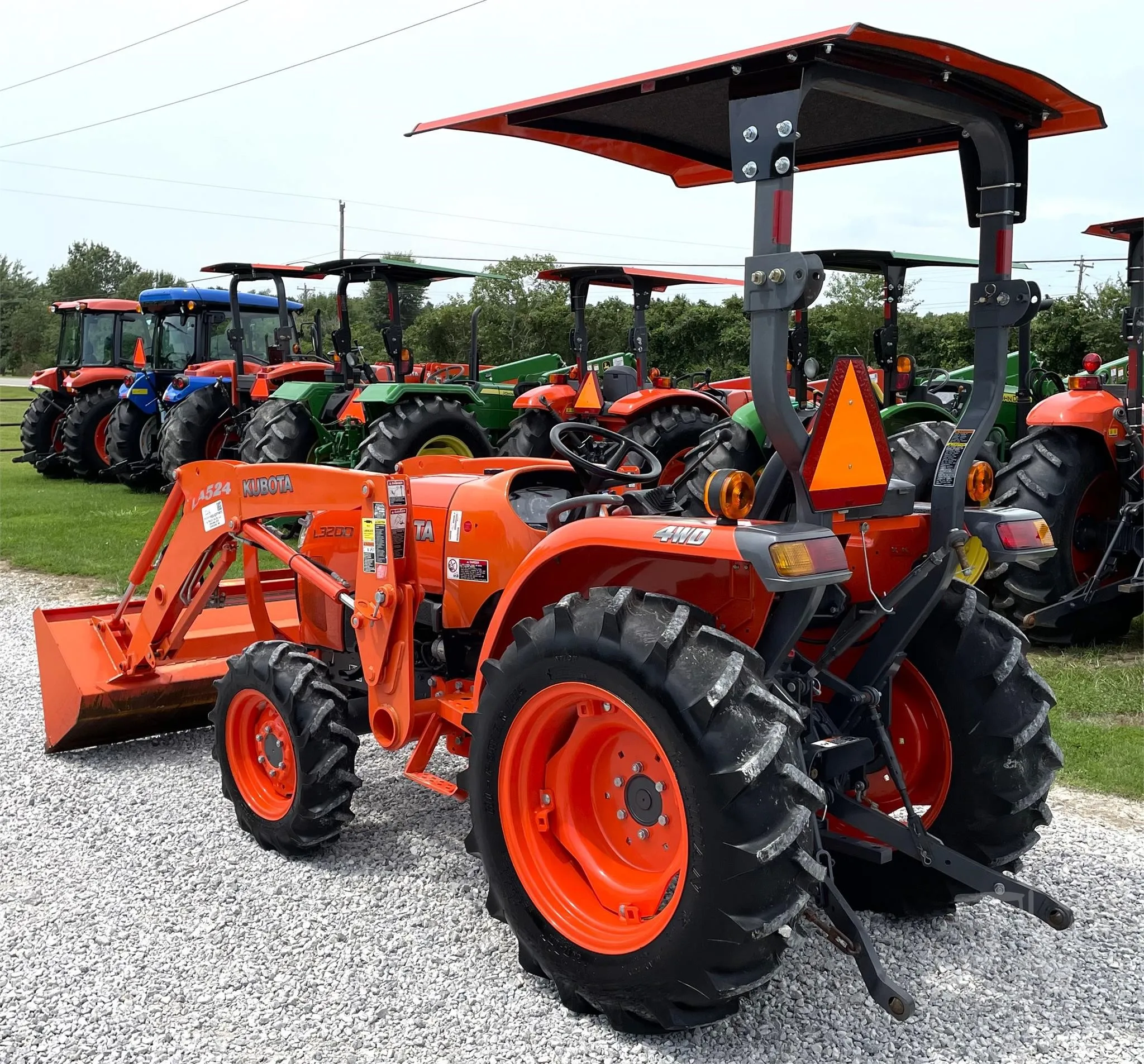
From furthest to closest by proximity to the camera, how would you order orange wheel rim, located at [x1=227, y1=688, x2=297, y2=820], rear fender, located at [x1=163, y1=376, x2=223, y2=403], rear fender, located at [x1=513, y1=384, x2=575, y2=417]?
rear fender, located at [x1=163, y1=376, x2=223, y2=403], rear fender, located at [x1=513, y1=384, x2=575, y2=417], orange wheel rim, located at [x1=227, y1=688, x2=297, y2=820]

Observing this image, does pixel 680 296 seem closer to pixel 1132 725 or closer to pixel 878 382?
pixel 878 382

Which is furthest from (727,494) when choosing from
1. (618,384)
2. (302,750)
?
(618,384)

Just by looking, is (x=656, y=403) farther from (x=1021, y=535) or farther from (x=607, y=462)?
(x=1021, y=535)

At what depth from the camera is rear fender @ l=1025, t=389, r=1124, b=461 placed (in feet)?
20.5

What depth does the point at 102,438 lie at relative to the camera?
15422 mm

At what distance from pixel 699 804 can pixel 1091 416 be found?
15.7ft

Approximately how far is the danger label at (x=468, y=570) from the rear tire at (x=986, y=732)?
1345 millimetres

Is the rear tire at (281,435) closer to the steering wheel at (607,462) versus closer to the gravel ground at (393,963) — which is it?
the gravel ground at (393,963)

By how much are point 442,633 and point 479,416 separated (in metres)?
7.83

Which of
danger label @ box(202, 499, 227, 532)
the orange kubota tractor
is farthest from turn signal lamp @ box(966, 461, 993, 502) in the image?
danger label @ box(202, 499, 227, 532)

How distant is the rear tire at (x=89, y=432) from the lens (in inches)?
595

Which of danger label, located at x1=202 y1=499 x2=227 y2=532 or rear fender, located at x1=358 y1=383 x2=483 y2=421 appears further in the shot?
rear fender, located at x1=358 y1=383 x2=483 y2=421

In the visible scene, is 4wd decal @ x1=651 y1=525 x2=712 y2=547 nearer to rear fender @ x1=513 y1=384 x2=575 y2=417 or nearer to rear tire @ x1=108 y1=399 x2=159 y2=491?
rear fender @ x1=513 y1=384 x2=575 y2=417

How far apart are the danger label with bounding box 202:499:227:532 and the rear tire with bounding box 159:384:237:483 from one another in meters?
7.96
